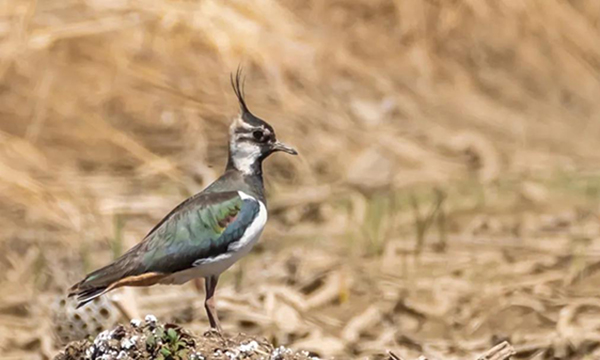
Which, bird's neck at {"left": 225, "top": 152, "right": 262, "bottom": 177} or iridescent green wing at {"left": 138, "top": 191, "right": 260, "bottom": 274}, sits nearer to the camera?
iridescent green wing at {"left": 138, "top": 191, "right": 260, "bottom": 274}

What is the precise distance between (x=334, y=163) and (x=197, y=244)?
342 cm

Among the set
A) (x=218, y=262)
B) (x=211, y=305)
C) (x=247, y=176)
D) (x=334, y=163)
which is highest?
(x=247, y=176)

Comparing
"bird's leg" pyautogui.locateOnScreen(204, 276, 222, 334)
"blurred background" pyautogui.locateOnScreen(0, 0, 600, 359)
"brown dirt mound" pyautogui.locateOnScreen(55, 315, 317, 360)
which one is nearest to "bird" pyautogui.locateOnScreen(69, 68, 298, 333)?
"bird's leg" pyautogui.locateOnScreen(204, 276, 222, 334)

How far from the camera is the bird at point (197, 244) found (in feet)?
15.4

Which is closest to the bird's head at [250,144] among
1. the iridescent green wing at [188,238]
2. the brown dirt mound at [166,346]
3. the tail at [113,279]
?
the iridescent green wing at [188,238]

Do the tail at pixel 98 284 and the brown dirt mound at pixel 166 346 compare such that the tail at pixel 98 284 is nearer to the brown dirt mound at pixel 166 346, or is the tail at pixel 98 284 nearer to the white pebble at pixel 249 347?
the brown dirt mound at pixel 166 346

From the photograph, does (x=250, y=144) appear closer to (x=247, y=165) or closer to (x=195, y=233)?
(x=247, y=165)

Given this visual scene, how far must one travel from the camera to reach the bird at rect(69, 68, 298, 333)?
470cm

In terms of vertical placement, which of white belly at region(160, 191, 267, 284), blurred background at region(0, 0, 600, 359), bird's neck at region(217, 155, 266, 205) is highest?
bird's neck at region(217, 155, 266, 205)

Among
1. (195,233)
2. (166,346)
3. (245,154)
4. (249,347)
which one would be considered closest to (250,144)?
(245,154)

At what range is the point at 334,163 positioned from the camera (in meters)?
8.21

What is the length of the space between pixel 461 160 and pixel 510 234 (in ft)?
3.66

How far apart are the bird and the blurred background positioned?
92 cm

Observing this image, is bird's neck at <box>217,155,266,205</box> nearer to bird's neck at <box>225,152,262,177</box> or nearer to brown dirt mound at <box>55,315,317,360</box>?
bird's neck at <box>225,152,262,177</box>
